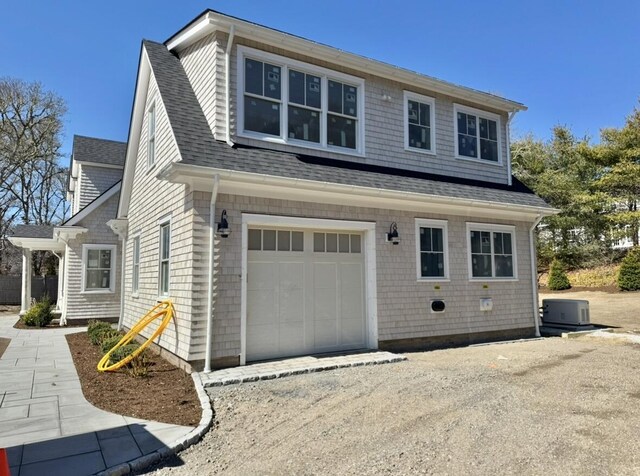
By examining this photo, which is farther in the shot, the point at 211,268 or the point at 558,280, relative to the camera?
the point at 558,280

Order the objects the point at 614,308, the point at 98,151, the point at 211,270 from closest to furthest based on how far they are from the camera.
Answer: the point at 211,270 < the point at 614,308 < the point at 98,151

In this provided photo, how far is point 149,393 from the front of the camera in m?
5.77

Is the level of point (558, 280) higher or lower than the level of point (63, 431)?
higher

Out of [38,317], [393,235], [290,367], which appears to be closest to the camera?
[290,367]

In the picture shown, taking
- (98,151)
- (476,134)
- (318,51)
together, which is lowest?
(476,134)

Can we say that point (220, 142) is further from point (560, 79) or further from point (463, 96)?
point (560, 79)

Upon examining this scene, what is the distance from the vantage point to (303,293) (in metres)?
7.95

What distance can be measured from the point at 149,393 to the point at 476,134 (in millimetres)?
9458

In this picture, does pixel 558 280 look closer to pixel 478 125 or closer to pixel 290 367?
pixel 478 125

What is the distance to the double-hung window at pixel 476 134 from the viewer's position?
424 inches

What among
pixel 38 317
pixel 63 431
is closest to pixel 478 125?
pixel 63 431

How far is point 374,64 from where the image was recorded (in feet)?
→ 30.2

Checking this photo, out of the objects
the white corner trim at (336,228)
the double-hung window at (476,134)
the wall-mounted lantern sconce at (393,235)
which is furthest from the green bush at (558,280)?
the white corner trim at (336,228)

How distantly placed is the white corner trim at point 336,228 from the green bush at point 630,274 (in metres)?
18.6
